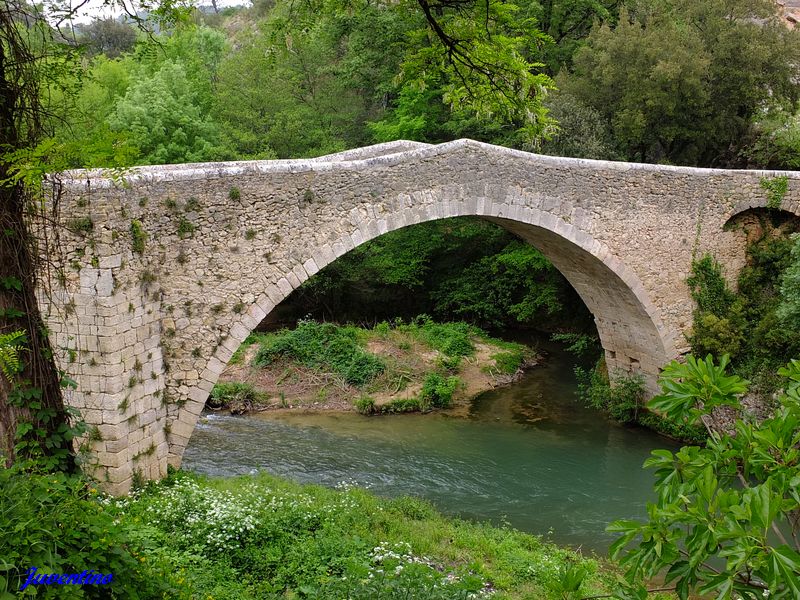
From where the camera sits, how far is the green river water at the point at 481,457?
9906 millimetres

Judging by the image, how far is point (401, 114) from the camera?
18.5m

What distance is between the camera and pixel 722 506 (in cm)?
257

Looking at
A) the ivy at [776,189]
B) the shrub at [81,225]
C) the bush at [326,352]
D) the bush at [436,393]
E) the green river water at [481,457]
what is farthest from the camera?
the bush at [326,352]

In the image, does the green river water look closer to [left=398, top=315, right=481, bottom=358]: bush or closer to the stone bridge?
[left=398, top=315, right=481, bottom=358]: bush

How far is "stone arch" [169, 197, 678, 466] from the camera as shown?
8.57 meters

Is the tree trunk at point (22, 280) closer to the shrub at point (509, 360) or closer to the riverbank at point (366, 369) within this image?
the riverbank at point (366, 369)

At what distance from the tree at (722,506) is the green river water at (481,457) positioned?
6318 millimetres

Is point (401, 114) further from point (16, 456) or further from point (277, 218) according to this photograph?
point (16, 456)

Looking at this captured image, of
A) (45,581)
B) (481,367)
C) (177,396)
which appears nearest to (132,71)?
(481,367)

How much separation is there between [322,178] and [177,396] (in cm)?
324

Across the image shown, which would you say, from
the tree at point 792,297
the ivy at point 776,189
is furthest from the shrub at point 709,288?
the tree at point 792,297

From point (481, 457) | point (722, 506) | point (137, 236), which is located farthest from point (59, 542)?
point (481, 457)

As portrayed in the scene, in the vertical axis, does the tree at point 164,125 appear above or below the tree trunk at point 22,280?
above

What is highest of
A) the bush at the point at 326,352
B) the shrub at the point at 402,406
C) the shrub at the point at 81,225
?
the shrub at the point at 81,225
